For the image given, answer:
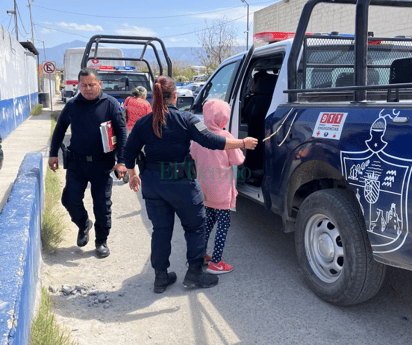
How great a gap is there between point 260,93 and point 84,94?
202cm

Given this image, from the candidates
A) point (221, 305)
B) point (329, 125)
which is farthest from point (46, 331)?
point (329, 125)

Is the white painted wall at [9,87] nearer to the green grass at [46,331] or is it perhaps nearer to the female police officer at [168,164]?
the female police officer at [168,164]

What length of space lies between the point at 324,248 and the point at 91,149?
91.1 inches

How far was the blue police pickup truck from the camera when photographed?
2520mm

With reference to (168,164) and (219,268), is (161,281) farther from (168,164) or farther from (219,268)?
(168,164)

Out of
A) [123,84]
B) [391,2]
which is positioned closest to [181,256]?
[391,2]

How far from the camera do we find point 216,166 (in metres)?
3.70

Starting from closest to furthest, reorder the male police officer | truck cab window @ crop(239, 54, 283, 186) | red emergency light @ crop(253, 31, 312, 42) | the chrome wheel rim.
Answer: the chrome wheel rim, the male police officer, red emergency light @ crop(253, 31, 312, 42), truck cab window @ crop(239, 54, 283, 186)

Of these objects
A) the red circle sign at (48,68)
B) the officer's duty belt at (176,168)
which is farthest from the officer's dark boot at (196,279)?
the red circle sign at (48,68)

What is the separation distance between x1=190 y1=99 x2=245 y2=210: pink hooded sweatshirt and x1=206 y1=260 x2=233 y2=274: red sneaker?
0.53m

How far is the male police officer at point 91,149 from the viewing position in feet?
13.4

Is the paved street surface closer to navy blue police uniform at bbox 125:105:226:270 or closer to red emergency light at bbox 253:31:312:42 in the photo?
navy blue police uniform at bbox 125:105:226:270

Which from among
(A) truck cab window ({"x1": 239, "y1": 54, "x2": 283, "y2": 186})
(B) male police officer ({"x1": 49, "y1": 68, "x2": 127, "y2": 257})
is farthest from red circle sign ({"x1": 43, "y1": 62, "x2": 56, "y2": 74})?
(B) male police officer ({"x1": 49, "y1": 68, "x2": 127, "y2": 257})

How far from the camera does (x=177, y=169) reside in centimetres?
329
